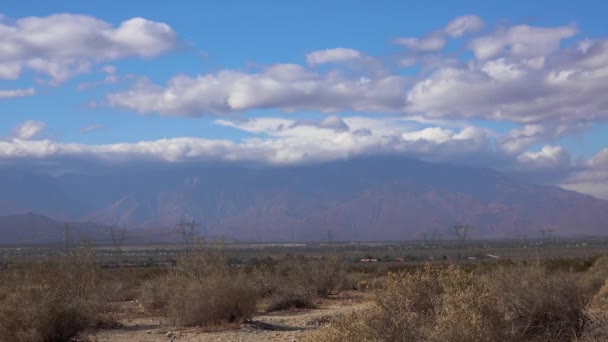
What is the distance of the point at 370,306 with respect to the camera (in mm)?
11477

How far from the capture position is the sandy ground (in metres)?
21.2

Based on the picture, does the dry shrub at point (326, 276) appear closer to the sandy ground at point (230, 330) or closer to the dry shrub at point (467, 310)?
the sandy ground at point (230, 330)

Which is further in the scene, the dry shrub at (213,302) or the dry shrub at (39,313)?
the dry shrub at (213,302)

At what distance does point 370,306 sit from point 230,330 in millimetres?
11764

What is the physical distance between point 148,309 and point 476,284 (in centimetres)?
2235

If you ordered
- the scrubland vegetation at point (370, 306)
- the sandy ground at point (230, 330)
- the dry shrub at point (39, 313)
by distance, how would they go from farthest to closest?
the sandy ground at point (230, 330) < the dry shrub at point (39, 313) < the scrubland vegetation at point (370, 306)

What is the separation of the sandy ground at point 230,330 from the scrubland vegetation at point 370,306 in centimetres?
56

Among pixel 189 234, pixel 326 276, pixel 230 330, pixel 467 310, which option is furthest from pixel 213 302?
pixel 326 276

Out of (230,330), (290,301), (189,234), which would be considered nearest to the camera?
(230,330)

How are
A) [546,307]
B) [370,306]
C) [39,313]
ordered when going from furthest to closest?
1. [39,313]
2. [546,307]
3. [370,306]

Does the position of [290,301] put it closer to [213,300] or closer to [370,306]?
[213,300]

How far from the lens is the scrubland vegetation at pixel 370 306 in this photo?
10.5 meters

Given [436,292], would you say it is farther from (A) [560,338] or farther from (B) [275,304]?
(B) [275,304]

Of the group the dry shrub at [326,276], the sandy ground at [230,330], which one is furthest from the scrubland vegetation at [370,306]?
the dry shrub at [326,276]
